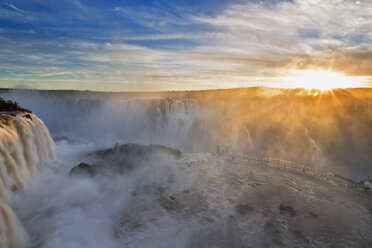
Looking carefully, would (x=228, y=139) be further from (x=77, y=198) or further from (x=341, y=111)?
(x=77, y=198)

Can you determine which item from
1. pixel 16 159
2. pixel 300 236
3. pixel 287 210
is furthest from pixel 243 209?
pixel 16 159

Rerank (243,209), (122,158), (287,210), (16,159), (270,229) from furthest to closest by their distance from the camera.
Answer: (122,158) < (287,210) < (243,209) < (16,159) < (270,229)

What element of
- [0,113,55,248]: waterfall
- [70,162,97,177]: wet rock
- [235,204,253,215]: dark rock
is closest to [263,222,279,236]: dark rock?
[235,204,253,215]: dark rock

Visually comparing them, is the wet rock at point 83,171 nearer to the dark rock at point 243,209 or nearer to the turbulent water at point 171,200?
the turbulent water at point 171,200

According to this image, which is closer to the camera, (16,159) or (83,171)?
(16,159)

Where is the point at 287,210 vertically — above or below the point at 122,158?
below

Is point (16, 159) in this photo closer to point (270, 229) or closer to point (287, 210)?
point (270, 229)

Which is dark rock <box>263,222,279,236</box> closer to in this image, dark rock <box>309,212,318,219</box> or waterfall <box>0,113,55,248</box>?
dark rock <box>309,212,318,219</box>
